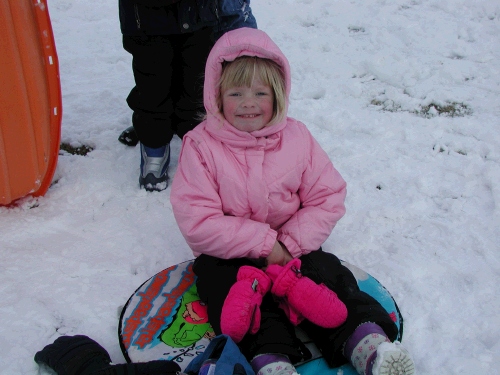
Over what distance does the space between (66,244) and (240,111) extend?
3.35 feet

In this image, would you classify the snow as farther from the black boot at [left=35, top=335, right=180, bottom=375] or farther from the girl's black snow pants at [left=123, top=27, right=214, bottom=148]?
the girl's black snow pants at [left=123, top=27, right=214, bottom=148]

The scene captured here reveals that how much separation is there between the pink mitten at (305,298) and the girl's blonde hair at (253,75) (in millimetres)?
576

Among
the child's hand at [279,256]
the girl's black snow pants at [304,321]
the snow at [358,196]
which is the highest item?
the child's hand at [279,256]

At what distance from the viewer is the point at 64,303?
6.75ft

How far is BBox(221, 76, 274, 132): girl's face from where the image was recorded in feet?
6.43

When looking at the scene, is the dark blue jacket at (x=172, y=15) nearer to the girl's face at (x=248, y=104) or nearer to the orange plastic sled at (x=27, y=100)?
the orange plastic sled at (x=27, y=100)

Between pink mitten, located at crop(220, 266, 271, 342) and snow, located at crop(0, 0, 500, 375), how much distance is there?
49 cm

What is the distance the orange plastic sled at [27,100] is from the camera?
2.21m

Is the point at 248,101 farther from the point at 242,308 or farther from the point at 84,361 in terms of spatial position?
the point at 84,361

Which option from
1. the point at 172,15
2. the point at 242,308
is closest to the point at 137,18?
the point at 172,15

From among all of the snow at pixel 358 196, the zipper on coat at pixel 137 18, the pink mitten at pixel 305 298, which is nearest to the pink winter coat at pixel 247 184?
the pink mitten at pixel 305 298

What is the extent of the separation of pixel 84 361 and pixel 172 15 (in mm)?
1586

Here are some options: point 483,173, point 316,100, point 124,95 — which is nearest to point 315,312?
point 483,173

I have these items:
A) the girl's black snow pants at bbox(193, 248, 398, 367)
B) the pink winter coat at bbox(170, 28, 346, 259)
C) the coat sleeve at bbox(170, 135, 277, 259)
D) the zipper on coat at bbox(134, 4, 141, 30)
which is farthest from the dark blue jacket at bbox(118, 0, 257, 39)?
the girl's black snow pants at bbox(193, 248, 398, 367)
